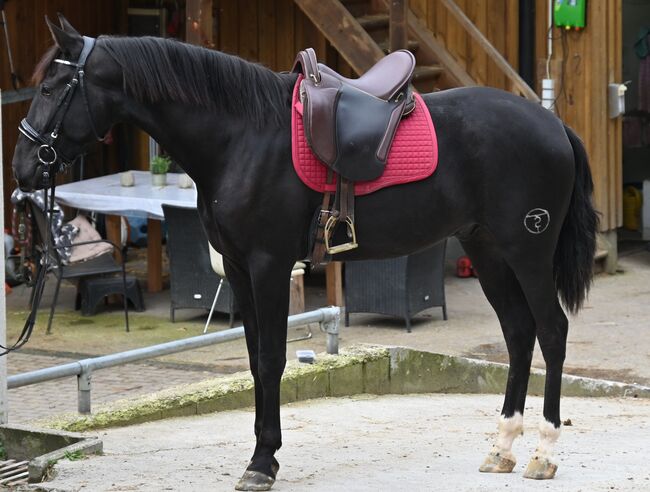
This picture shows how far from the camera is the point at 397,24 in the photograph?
11328 millimetres

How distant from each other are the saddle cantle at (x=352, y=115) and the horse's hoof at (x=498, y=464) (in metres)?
1.44

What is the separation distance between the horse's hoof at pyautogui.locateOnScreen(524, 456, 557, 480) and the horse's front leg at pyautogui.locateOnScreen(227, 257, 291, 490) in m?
1.15

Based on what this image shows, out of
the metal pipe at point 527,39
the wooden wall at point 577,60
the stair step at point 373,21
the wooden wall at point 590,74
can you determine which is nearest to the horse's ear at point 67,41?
the stair step at point 373,21

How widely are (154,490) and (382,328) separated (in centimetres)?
566

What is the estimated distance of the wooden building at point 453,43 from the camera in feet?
38.7

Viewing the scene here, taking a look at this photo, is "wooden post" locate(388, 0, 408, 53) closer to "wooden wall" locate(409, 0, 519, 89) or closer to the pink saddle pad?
"wooden wall" locate(409, 0, 519, 89)

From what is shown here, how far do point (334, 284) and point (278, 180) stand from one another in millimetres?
6188

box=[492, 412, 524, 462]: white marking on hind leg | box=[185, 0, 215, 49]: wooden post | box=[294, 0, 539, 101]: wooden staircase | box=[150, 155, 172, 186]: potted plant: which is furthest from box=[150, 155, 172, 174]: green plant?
box=[492, 412, 524, 462]: white marking on hind leg

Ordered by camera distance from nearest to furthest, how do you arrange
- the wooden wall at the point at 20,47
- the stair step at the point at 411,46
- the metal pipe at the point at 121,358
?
Result: 1. the metal pipe at the point at 121,358
2. the stair step at the point at 411,46
3. the wooden wall at the point at 20,47

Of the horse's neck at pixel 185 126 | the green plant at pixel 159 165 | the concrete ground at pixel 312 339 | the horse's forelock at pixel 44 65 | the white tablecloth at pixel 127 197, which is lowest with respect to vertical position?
the concrete ground at pixel 312 339

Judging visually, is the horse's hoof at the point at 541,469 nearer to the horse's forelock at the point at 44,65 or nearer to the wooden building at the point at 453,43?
the horse's forelock at the point at 44,65

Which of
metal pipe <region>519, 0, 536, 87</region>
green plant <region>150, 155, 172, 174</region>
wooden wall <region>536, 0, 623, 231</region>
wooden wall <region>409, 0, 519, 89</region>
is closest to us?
green plant <region>150, 155, 172, 174</region>

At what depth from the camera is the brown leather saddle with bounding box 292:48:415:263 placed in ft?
18.3

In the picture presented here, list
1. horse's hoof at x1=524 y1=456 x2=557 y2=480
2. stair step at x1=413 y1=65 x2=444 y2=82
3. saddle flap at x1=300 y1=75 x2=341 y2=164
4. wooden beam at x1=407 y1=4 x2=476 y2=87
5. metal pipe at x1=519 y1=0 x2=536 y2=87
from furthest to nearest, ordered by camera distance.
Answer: metal pipe at x1=519 y1=0 x2=536 y2=87 < wooden beam at x1=407 y1=4 x2=476 y2=87 < stair step at x1=413 y1=65 x2=444 y2=82 < horse's hoof at x1=524 y1=456 x2=557 y2=480 < saddle flap at x1=300 y1=75 x2=341 y2=164
